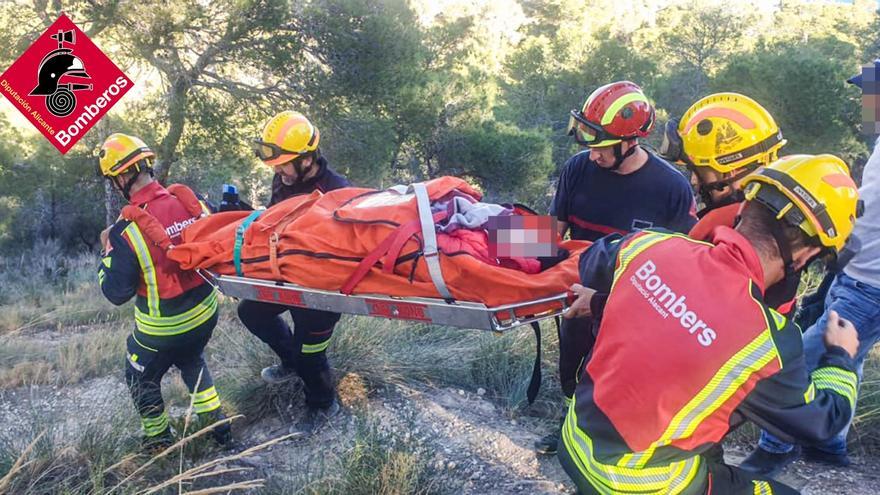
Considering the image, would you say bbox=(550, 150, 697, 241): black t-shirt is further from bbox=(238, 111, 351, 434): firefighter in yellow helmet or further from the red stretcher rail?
bbox=(238, 111, 351, 434): firefighter in yellow helmet

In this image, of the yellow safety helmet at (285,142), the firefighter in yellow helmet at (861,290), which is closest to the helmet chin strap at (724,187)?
the firefighter in yellow helmet at (861,290)

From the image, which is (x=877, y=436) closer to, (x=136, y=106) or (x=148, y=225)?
(x=148, y=225)

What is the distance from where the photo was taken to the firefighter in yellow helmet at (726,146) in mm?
2566

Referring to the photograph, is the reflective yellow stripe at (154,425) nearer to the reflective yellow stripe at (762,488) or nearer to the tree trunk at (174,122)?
the reflective yellow stripe at (762,488)

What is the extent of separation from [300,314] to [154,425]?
3.19ft

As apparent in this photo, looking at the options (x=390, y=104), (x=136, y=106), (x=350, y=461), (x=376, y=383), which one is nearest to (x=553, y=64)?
(x=390, y=104)

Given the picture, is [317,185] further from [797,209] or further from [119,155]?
[797,209]

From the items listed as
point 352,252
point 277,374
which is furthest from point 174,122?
point 352,252

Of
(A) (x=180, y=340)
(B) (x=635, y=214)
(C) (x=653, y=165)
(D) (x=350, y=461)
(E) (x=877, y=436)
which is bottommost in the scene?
(E) (x=877, y=436)

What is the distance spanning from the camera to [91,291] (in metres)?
9.88

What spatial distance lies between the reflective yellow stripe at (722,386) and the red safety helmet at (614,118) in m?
1.57

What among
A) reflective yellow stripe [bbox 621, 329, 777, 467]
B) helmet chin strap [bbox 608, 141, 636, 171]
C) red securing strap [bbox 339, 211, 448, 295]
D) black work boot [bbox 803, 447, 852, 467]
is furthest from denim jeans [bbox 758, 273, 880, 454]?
red securing strap [bbox 339, 211, 448, 295]

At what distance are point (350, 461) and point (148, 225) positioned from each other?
61.9 inches

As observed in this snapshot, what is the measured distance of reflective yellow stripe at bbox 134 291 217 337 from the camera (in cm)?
348
